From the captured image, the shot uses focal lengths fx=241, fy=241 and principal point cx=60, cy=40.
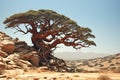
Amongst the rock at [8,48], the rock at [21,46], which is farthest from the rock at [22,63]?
the rock at [21,46]

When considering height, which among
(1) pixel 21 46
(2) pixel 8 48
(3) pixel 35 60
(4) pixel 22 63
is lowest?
(4) pixel 22 63

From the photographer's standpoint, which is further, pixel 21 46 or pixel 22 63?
pixel 21 46

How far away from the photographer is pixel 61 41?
1388 inches

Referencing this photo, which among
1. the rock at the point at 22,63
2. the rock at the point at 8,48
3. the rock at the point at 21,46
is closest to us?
the rock at the point at 22,63

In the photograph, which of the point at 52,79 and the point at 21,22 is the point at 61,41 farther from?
the point at 52,79

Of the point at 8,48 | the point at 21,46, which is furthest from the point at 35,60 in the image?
the point at 21,46

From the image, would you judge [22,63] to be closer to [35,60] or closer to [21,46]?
[35,60]

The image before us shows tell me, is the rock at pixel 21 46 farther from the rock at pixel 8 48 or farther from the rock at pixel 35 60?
the rock at pixel 35 60

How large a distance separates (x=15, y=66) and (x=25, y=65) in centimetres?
257

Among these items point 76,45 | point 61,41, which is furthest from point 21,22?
point 76,45

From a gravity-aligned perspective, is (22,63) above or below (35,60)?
below

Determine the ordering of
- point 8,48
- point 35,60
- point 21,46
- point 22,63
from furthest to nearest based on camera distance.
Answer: point 21,46 → point 35,60 → point 8,48 → point 22,63

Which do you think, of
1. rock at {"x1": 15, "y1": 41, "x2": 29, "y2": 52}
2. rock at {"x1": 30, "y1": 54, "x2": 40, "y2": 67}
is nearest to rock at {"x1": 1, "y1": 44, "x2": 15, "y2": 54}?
rock at {"x1": 15, "y1": 41, "x2": 29, "y2": 52}

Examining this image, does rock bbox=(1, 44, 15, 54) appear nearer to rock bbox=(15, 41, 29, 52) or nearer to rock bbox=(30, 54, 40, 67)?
rock bbox=(15, 41, 29, 52)
